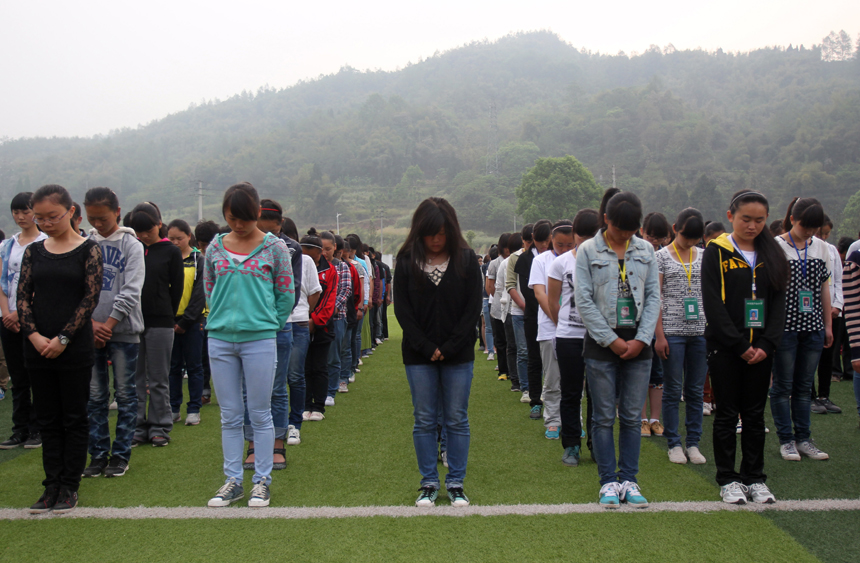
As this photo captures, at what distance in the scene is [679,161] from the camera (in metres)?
110

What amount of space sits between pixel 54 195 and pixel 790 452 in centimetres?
625

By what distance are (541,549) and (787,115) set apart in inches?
5025

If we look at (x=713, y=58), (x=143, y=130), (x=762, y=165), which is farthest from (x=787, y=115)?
(x=143, y=130)

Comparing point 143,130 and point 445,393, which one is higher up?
point 143,130

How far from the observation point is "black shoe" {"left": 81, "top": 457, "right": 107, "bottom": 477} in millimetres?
5074

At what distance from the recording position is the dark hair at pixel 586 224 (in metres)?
5.17

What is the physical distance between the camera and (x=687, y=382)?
548 centimetres

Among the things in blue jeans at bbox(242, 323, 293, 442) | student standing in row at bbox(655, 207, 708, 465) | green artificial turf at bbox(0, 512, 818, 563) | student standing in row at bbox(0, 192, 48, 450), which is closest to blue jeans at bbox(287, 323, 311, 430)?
blue jeans at bbox(242, 323, 293, 442)

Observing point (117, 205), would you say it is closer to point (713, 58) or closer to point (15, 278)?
point (15, 278)

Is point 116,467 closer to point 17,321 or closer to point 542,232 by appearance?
point 17,321

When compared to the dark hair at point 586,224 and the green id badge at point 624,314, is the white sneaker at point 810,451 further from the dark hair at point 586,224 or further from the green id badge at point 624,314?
the dark hair at point 586,224

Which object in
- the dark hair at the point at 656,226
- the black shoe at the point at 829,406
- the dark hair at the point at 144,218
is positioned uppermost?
the dark hair at the point at 144,218

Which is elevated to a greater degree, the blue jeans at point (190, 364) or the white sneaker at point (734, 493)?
the blue jeans at point (190, 364)

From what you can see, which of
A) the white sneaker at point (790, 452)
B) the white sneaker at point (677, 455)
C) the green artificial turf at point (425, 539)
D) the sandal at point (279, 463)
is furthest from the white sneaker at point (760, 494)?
the sandal at point (279, 463)
